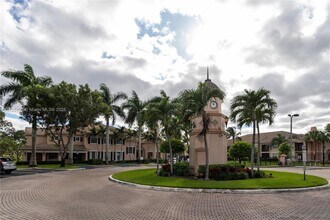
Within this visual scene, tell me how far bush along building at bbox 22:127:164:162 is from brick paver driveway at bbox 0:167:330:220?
1302 inches

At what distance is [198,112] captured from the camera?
21.8 metres

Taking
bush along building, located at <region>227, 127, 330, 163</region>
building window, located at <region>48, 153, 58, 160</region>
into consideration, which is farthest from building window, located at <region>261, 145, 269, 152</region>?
building window, located at <region>48, 153, 58, 160</region>

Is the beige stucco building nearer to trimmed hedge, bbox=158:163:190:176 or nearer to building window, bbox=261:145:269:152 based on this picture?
building window, bbox=261:145:269:152

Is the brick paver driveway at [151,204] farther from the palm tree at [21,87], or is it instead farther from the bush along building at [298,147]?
the bush along building at [298,147]

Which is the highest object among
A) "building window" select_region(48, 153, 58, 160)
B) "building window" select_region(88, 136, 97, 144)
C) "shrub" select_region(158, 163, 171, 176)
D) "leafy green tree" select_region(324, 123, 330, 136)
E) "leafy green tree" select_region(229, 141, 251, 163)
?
"leafy green tree" select_region(324, 123, 330, 136)

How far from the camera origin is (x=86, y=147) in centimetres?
5762

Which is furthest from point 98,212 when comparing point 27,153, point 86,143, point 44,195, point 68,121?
point 86,143

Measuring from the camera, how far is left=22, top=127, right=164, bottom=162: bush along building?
5206 cm

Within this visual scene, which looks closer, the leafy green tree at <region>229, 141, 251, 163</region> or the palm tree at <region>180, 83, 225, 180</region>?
the palm tree at <region>180, 83, 225, 180</region>

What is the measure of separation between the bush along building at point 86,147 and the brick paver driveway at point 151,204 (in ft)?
109

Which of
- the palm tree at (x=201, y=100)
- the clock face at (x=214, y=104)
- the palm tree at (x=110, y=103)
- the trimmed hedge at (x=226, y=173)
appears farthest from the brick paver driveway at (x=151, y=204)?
the palm tree at (x=110, y=103)

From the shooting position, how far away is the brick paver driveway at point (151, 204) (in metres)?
11.0

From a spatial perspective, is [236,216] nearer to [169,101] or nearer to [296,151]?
[169,101]

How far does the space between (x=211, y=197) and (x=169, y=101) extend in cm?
1312
